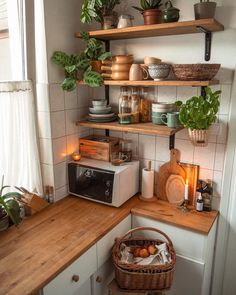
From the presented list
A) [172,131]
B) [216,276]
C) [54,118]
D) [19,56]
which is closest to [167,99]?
[172,131]

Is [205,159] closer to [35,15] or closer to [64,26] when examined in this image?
[64,26]

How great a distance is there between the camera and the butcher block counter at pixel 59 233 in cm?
119

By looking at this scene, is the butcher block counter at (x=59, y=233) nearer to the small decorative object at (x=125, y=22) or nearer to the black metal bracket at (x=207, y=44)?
the black metal bracket at (x=207, y=44)

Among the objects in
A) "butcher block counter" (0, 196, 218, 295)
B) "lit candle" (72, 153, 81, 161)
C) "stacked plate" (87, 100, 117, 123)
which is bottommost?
"butcher block counter" (0, 196, 218, 295)

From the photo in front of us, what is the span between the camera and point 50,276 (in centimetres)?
118

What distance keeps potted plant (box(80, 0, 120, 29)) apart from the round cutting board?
1071mm

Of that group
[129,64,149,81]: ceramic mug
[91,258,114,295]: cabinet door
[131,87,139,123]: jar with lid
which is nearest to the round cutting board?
[131,87,139,123]: jar with lid

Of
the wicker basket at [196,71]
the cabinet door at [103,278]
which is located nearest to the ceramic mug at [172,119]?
the wicker basket at [196,71]

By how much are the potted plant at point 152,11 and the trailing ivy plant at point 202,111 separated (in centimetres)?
50

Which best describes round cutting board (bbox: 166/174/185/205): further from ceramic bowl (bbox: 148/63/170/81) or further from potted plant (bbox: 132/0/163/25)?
potted plant (bbox: 132/0/163/25)

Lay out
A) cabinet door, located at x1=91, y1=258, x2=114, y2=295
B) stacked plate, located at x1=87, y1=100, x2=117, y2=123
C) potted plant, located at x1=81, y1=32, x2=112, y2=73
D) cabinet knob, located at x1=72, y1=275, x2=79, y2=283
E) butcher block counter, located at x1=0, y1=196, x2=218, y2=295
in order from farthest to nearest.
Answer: stacked plate, located at x1=87, y1=100, x2=117, y2=123 → potted plant, located at x1=81, y1=32, x2=112, y2=73 → cabinet door, located at x1=91, y1=258, x2=114, y2=295 → cabinet knob, located at x1=72, y1=275, x2=79, y2=283 → butcher block counter, located at x1=0, y1=196, x2=218, y2=295

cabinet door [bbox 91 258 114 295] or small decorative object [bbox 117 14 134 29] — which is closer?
cabinet door [bbox 91 258 114 295]

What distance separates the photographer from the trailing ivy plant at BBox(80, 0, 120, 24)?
1665 mm

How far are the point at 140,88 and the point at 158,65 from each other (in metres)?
0.34
